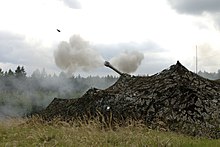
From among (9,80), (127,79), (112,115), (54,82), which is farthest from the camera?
(9,80)

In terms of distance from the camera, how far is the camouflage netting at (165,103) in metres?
15.1

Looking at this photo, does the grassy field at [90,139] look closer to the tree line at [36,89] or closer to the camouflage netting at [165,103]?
the camouflage netting at [165,103]

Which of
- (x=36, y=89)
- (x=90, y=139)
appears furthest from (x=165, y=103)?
(x=36, y=89)

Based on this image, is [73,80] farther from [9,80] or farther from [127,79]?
[127,79]

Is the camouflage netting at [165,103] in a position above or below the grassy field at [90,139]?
above

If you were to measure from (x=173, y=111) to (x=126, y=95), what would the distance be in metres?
2.57

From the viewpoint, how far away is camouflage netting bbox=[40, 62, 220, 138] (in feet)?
49.5

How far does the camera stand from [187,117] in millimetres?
15188


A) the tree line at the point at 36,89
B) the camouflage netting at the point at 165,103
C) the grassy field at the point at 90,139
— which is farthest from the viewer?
the tree line at the point at 36,89

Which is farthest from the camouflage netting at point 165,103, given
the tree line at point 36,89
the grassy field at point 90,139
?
the tree line at point 36,89

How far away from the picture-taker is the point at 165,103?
16109 millimetres

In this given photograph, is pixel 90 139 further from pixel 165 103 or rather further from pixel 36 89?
pixel 36 89

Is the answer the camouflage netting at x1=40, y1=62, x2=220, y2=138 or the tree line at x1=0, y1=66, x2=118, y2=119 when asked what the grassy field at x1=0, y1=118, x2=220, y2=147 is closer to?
the camouflage netting at x1=40, y1=62, x2=220, y2=138

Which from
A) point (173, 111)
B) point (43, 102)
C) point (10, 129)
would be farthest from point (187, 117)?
point (43, 102)
